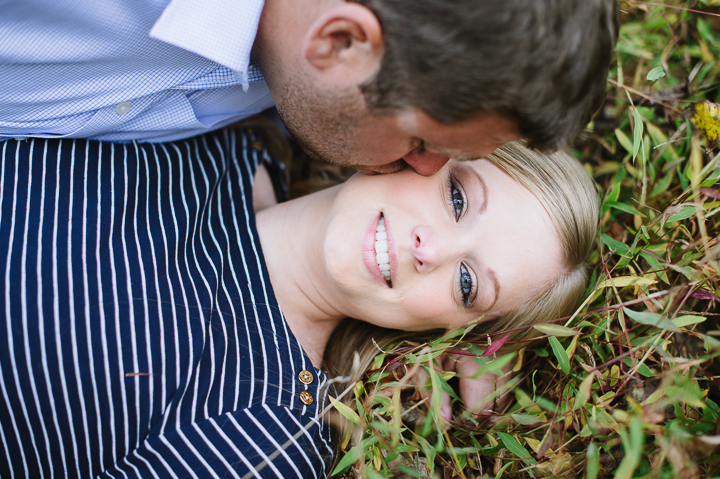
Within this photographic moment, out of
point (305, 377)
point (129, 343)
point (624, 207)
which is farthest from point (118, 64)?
point (624, 207)

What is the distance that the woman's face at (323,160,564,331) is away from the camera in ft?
7.04

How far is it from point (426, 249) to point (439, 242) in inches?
3.4

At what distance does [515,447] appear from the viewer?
1.99 m

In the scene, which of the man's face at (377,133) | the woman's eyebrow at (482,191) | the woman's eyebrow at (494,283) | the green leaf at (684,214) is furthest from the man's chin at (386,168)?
the green leaf at (684,214)

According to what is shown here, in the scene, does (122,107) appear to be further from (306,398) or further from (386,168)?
(306,398)

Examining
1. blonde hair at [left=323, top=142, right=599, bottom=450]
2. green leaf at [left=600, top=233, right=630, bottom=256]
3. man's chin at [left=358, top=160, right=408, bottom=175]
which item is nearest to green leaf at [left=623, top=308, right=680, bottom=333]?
blonde hair at [left=323, top=142, right=599, bottom=450]

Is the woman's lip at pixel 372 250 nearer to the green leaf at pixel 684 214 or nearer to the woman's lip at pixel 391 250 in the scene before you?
the woman's lip at pixel 391 250

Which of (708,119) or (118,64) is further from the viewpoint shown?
Answer: (708,119)

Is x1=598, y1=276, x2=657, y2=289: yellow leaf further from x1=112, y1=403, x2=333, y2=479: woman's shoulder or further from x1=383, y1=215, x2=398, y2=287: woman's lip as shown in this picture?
x1=112, y1=403, x2=333, y2=479: woman's shoulder

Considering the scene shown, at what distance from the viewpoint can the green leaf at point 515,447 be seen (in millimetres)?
1951

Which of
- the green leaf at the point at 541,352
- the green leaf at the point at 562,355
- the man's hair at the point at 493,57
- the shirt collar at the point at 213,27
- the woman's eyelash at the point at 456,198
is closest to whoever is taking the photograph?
the man's hair at the point at 493,57

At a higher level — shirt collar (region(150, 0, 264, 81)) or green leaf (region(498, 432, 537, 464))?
shirt collar (region(150, 0, 264, 81))

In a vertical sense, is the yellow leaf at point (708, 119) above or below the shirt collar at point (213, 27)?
below

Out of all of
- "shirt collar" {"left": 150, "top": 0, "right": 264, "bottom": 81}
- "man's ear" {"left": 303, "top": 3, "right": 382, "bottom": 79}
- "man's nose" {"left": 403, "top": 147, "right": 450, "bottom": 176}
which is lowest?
"man's nose" {"left": 403, "top": 147, "right": 450, "bottom": 176}
